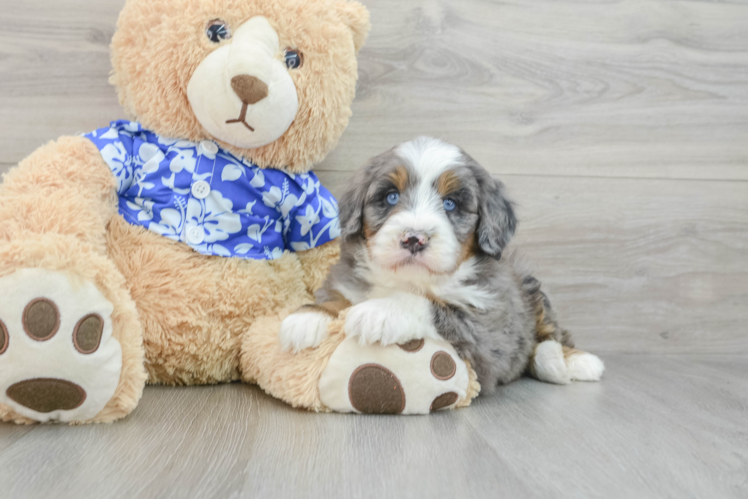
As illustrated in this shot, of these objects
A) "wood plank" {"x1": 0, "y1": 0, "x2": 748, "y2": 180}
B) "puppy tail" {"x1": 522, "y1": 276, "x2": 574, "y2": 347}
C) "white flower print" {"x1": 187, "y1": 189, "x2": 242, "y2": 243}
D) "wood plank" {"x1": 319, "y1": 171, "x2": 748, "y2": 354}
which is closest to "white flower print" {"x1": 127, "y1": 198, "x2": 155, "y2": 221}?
"white flower print" {"x1": 187, "y1": 189, "x2": 242, "y2": 243}

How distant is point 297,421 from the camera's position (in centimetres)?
144

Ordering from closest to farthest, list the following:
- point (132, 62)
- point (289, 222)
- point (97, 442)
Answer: point (97, 442), point (132, 62), point (289, 222)

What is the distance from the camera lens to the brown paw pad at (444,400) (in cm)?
152

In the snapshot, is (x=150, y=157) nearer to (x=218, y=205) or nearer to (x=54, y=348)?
(x=218, y=205)

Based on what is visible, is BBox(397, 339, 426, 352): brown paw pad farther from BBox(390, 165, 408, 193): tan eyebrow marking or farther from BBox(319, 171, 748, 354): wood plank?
BBox(319, 171, 748, 354): wood plank

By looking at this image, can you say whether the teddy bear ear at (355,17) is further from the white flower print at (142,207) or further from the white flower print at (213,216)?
the white flower print at (142,207)

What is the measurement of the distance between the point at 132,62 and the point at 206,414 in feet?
3.43

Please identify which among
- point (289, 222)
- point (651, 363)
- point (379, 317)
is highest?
point (289, 222)

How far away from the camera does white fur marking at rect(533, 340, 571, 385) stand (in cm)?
198

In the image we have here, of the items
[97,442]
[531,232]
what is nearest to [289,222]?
[97,442]

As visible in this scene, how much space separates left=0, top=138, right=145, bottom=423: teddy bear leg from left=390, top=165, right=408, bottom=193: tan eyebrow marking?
0.76m

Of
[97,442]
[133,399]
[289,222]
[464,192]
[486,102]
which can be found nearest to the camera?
[97,442]

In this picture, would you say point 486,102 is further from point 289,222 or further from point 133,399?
point 133,399

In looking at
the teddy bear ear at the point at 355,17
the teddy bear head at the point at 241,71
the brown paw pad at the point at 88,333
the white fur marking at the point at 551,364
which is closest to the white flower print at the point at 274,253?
the teddy bear head at the point at 241,71
